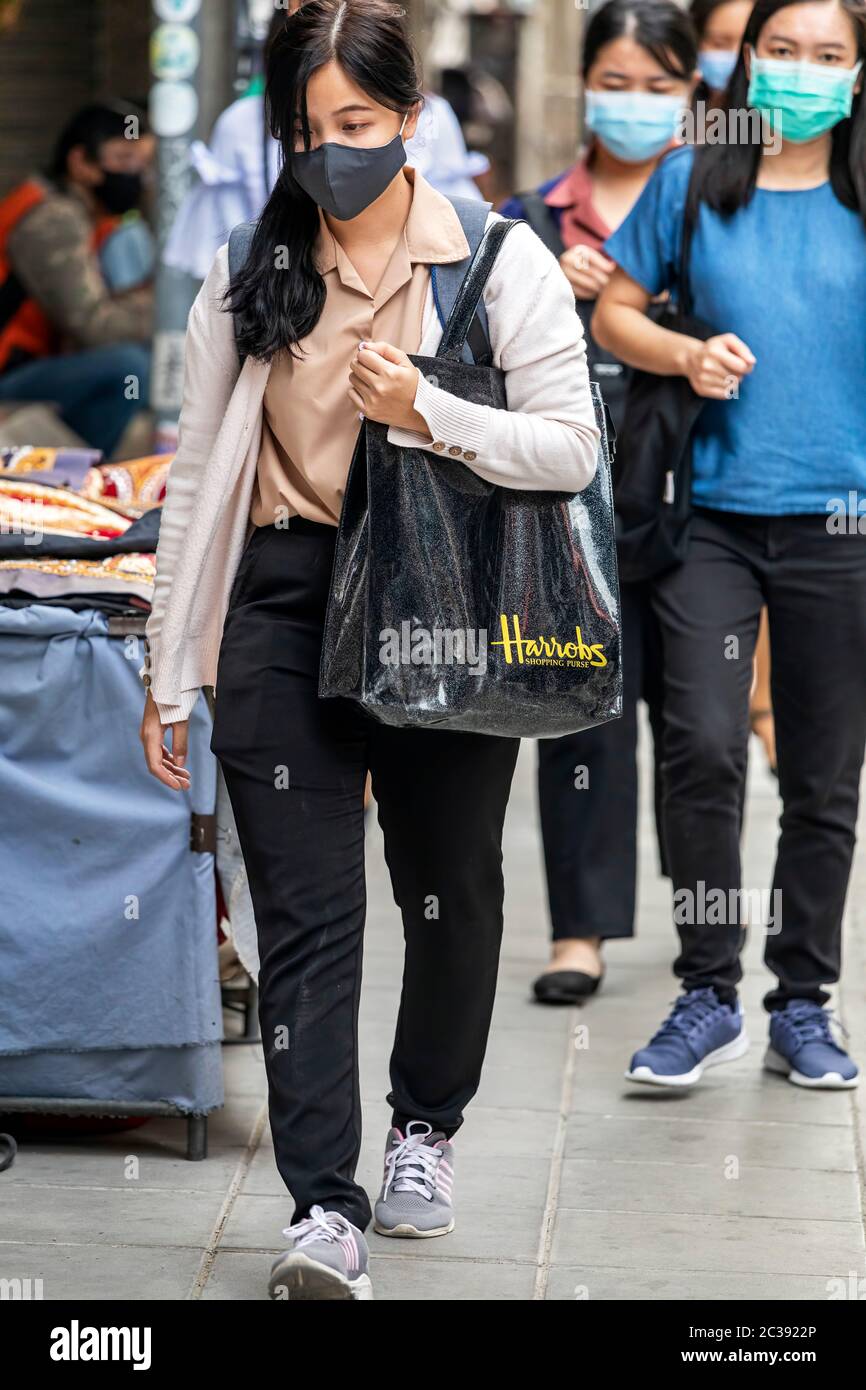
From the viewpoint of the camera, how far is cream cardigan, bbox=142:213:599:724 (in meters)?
3.12

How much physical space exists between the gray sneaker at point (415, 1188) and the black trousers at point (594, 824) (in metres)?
1.58

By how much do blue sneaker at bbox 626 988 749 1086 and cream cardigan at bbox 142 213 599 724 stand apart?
60.0 inches

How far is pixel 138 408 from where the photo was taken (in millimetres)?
8172

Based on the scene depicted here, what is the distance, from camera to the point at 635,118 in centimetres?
509

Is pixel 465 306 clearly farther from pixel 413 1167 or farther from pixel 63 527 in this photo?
pixel 413 1167

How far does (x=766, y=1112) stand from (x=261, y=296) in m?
2.08

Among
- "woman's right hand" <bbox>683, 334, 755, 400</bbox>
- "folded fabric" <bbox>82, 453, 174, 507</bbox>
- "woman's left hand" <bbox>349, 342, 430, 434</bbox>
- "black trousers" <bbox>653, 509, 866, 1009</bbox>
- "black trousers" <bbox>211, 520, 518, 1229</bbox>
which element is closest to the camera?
"woman's left hand" <bbox>349, 342, 430, 434</bbox>

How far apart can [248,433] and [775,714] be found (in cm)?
170

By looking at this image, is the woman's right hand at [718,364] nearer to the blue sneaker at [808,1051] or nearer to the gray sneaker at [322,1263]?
the blue sneaker at [808,1051]

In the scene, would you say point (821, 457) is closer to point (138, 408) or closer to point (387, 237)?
point (387, 237)

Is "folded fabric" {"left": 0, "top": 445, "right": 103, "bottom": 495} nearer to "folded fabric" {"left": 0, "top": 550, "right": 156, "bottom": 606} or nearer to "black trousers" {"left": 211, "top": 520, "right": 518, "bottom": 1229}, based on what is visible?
"folded fabric" {"left": 0, "top": 550, "right": 156, "bottom": 606}

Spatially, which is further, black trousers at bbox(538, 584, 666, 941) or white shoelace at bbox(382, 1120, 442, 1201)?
black trousers at bbox(538, 584, 666, 941)

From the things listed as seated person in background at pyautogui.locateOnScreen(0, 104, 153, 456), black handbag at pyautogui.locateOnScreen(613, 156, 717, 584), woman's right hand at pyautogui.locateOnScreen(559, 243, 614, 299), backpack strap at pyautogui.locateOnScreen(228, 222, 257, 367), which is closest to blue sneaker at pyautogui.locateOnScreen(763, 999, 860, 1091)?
black handbag at pyautogui.locateOnScreen(613, 156, 717, 584)
